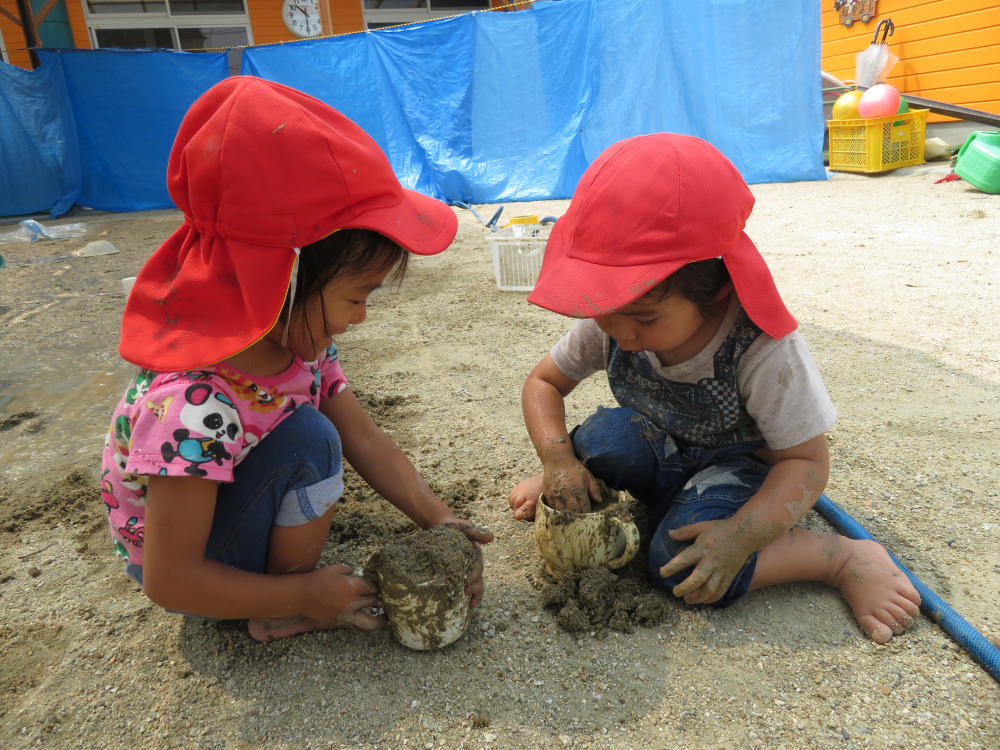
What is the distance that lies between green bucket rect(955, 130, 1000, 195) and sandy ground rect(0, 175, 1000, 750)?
116 inches

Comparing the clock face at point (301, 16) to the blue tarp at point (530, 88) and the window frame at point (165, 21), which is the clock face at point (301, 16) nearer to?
the window frame at point (165, 21)

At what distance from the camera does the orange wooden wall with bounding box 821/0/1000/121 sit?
7.02m

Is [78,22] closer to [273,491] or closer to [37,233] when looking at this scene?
[37,233]

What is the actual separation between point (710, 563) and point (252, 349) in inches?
41.1

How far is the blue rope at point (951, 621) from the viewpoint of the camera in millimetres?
1322

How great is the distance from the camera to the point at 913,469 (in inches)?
78.4

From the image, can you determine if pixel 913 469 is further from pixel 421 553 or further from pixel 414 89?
pixel 414 89

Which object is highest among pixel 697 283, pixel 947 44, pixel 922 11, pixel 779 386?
pixel 922 11

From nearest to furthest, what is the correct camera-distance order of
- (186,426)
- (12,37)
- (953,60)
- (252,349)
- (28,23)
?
1. (186,426)
2. (252,349)
3. (953,60)
4. (28,23)
5. (12,37)

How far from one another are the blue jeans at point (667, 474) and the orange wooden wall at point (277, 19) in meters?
12.0

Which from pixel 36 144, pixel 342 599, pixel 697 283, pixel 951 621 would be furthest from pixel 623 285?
pixel 36 144

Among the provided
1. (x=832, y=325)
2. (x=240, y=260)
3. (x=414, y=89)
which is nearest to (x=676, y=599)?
(x=240, y=260)

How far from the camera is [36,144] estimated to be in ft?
29.4

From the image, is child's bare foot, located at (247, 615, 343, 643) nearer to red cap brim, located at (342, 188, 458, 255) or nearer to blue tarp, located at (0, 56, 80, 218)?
red cap brim, located at (342, 188, 458, 255)
